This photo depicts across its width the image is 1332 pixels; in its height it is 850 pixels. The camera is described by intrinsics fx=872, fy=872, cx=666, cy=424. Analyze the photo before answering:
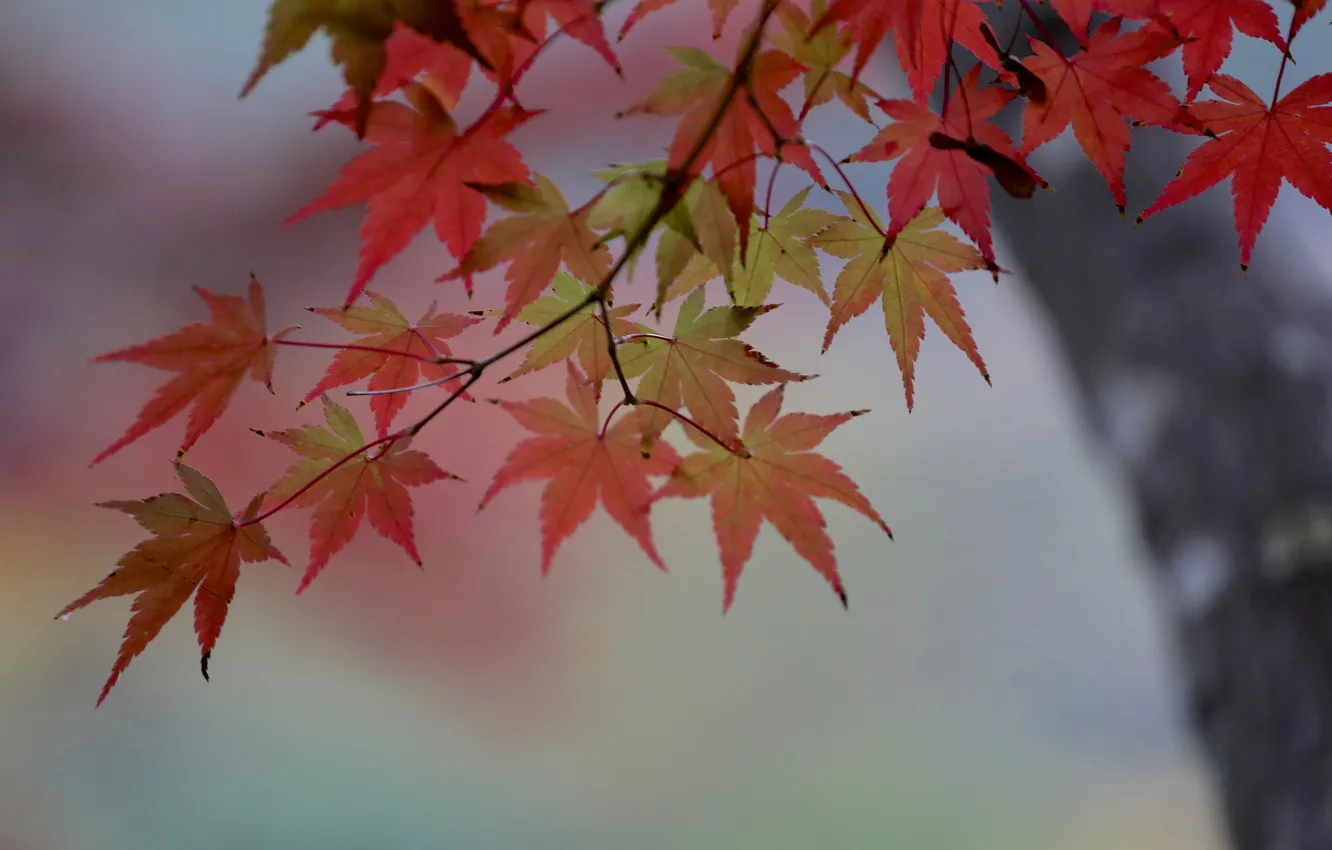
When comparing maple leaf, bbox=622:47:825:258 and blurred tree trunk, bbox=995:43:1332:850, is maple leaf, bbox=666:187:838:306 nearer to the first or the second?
maple leaf, bbox=622:47:825:258

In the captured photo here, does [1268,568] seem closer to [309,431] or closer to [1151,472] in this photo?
[1151,472]

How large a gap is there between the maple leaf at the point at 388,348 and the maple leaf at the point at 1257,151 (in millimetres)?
512

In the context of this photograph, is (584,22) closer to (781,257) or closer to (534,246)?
(534,246)

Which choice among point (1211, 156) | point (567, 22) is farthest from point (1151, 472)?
point (567, 22)

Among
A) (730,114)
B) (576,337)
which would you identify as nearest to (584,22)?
(730,114)

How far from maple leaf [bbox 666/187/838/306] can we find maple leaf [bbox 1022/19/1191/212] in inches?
5.6

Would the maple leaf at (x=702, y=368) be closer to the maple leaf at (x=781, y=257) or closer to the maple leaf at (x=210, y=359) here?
the maple leaf at (x=781, y=257)

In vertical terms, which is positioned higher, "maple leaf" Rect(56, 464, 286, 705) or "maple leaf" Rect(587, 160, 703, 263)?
"maple leaf" Rect(587, 160, 703, 263)

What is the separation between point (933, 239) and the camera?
0.57 meters

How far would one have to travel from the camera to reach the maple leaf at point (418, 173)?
426 mm

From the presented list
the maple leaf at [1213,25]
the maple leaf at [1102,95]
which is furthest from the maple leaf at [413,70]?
the maple leaf at [1213,25]

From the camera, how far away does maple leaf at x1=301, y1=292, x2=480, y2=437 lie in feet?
2.08

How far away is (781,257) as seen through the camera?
0.59 m

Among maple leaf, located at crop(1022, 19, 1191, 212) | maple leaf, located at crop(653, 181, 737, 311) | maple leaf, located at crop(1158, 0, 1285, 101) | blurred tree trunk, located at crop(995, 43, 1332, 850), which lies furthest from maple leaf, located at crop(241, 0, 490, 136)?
blurred tree trunk, located at crop(995, 43, 1332, 850)
